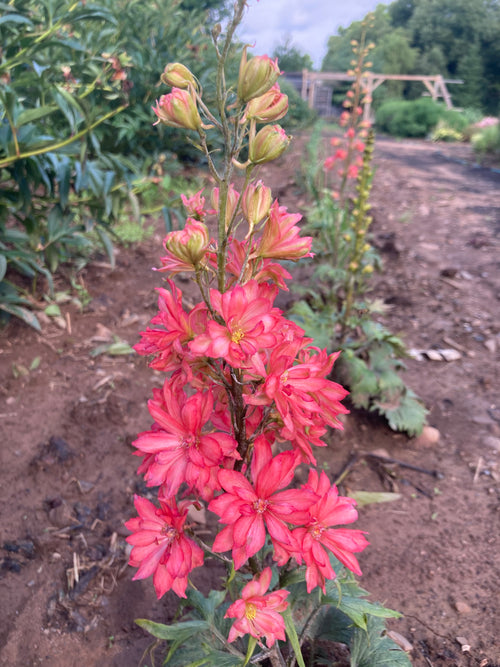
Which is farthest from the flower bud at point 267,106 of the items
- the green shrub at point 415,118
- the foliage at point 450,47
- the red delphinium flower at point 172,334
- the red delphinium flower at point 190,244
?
the foliage at point 450,47

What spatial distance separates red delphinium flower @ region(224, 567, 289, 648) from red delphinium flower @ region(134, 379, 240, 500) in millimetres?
228

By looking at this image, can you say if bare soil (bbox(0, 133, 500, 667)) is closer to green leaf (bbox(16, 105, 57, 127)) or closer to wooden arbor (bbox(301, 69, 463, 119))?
green leaf (bbox(16, 105, 57, 127))

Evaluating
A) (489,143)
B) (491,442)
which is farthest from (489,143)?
(491,442)

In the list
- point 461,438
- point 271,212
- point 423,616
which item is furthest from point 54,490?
point 461,438

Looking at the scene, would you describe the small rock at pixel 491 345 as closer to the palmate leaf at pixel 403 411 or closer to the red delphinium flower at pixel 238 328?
the palmate leaf at pixel 403 411

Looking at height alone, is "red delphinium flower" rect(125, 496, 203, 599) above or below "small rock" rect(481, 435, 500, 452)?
above

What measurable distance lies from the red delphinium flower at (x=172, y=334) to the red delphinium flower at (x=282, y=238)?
20 centimetres

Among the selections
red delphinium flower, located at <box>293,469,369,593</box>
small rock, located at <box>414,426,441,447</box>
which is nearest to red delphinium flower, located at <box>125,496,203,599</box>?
red delphinium flower, located at <box>293,469,369,593</box>

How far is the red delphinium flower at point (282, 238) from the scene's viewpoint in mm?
1071

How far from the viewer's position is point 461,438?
2.76m

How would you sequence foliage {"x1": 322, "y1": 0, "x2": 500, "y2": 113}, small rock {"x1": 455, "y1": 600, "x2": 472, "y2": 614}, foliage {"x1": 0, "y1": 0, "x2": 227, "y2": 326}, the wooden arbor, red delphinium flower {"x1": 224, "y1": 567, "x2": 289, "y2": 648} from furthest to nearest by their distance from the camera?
foliage {"x1": 322, "y1": 0, "x2": 500, "y2": 113} → the wooden arbor → foliage {"x1": 0, "y1": 0, "x2": 227, "y2": 326} → small rock {"x1": 455, "y1": 600, "x2": 472, "y2": 614} → red delphinium flower {"x1": 224, "y1": 567, "x2": 289, "y2": 648}

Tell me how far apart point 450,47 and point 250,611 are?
31.8 m

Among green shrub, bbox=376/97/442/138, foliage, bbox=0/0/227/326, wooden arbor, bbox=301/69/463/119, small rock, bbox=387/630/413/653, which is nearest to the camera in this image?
small rock, bbox=387/630/413/653

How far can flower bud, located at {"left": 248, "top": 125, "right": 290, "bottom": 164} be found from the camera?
3.20 ft
